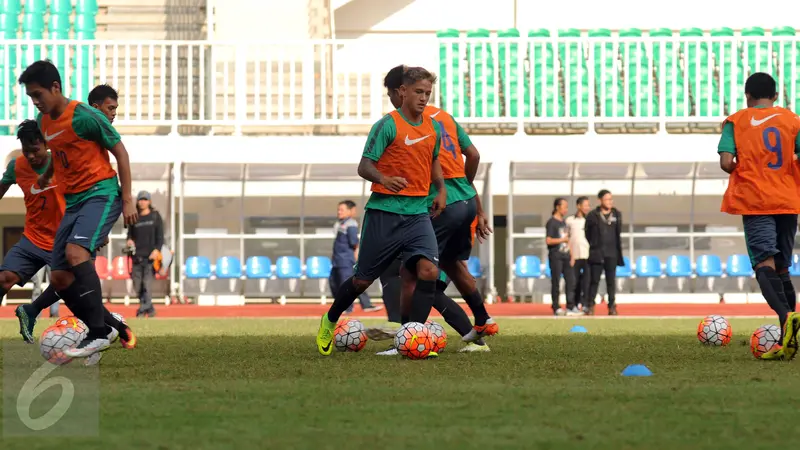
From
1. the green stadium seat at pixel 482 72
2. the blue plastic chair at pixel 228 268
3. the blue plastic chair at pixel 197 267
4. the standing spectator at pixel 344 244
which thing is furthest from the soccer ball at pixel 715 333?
the blue plastic chair at pixel 197 267

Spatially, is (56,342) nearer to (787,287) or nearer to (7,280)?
(7,280)

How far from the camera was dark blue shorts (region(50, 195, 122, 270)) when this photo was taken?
7.50 metres

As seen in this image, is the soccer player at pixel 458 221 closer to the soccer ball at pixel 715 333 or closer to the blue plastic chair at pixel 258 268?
the soccer ball at pixel 715 333

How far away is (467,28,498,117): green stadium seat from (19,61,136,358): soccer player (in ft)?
47.1

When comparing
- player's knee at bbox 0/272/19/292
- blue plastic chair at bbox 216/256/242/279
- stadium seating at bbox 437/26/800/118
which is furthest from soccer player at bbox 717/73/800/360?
blue plastic chair at bbox 216/256/242/279

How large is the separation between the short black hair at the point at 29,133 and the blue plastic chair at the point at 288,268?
13736 millimetres

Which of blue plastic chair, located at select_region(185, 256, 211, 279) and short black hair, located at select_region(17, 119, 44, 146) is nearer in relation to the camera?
short black hair, located at select_region(17, 119, 44, 146)

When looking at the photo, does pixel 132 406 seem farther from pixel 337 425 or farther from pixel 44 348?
pixel 44 348

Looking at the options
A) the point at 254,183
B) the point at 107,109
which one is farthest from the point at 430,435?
the point at 254,183

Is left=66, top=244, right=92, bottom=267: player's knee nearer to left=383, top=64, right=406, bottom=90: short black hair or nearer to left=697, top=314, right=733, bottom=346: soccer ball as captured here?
left=383, top=64, right=406, bottom=90: short black hair

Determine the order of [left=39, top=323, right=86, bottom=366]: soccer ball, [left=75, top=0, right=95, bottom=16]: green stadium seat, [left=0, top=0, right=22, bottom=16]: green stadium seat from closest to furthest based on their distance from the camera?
[left=39, top=323, right=86, bottom=366]: soccer ball
[left=0, top=0, right=22, bottom=16]: green stadium seat
[left=75, top=0, right=95, bottom=16]: green stadium seat

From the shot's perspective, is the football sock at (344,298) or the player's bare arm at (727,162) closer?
the football sock at (344,298)

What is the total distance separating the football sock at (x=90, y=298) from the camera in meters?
7.50

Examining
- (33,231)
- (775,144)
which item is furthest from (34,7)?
(775,144)
